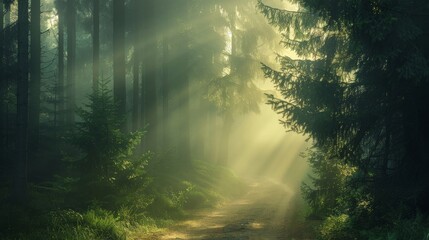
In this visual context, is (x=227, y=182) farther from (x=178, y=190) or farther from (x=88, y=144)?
(x=88, y=144)

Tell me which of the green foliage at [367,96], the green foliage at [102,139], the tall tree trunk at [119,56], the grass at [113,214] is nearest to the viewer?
the green foliage at [367,96]

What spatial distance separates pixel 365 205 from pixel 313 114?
2.54m

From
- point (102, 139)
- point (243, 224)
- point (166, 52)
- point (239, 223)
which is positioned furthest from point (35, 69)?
point (243, 224)

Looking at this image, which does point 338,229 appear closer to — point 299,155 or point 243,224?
point 299,155

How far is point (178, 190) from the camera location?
786 inches

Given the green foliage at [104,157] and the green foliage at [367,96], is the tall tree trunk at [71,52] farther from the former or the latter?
the green foliage at [367,96]

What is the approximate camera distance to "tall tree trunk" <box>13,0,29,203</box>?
12.9 metres

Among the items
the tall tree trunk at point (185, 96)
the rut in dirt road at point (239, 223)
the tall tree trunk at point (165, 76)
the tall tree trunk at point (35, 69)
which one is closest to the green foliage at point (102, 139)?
the rut in dirt road at point (239, 223)

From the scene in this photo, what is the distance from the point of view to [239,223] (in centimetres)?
1565

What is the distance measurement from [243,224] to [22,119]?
25.2 feet

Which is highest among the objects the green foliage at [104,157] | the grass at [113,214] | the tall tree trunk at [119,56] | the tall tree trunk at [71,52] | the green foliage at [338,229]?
the tall tree trunk at [71,52]

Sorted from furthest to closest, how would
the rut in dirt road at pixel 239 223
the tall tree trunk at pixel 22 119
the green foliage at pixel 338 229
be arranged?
the rut in dirt road at pixel 239 223 < the tall tree trunk at pixel 22 119 < the green foliage at pixel 338 229

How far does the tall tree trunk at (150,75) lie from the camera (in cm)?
2289

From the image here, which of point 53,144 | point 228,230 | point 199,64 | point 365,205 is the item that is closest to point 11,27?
point 53,144
